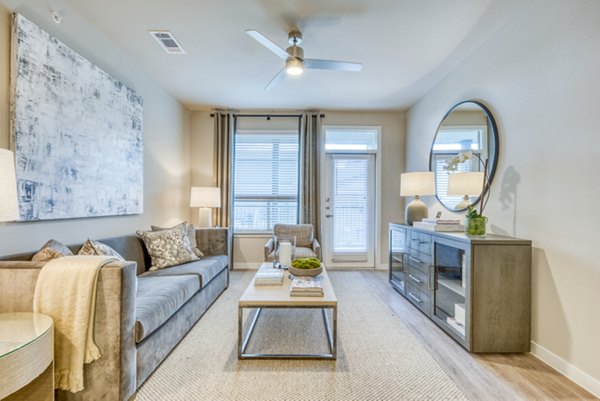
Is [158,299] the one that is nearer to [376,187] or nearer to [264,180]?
[264,180]

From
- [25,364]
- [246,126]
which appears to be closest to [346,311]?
[25,364]

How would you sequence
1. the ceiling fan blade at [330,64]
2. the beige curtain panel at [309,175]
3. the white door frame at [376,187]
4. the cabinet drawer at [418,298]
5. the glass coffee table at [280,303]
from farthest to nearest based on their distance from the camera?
the white door frame at [376,187] < the beige curtain panel at [309,175] < the cabinet drawer at [418,298] < the ceiling fan blade at [330,64] < the glass coffee table at [280,303]

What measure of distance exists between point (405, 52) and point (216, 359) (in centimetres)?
329

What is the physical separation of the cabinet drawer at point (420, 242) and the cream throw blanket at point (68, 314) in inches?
107

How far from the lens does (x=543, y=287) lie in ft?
6.80

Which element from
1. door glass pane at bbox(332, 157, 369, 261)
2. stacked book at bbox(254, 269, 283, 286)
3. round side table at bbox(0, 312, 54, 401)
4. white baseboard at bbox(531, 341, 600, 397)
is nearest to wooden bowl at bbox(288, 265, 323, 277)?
stacked book at bbox(254, 269, 283, 286)

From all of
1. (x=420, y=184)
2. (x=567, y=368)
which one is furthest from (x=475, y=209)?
(x=567, y=368)

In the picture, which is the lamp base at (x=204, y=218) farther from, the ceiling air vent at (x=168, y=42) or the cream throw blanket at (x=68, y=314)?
the cream throw blanket at (x=68, y=314)

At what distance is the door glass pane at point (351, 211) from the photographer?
15.9 ft

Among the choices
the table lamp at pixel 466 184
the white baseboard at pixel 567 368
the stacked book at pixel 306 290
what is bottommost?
the white baseboard at pixel 567 368

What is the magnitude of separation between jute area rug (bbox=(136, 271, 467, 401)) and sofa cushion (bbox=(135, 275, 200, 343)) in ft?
1.15

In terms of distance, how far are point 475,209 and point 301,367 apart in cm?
221

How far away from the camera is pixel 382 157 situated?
4824 mm

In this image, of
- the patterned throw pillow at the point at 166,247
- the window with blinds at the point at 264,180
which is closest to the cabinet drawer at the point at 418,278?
the window with blinds at the point at 264,180
